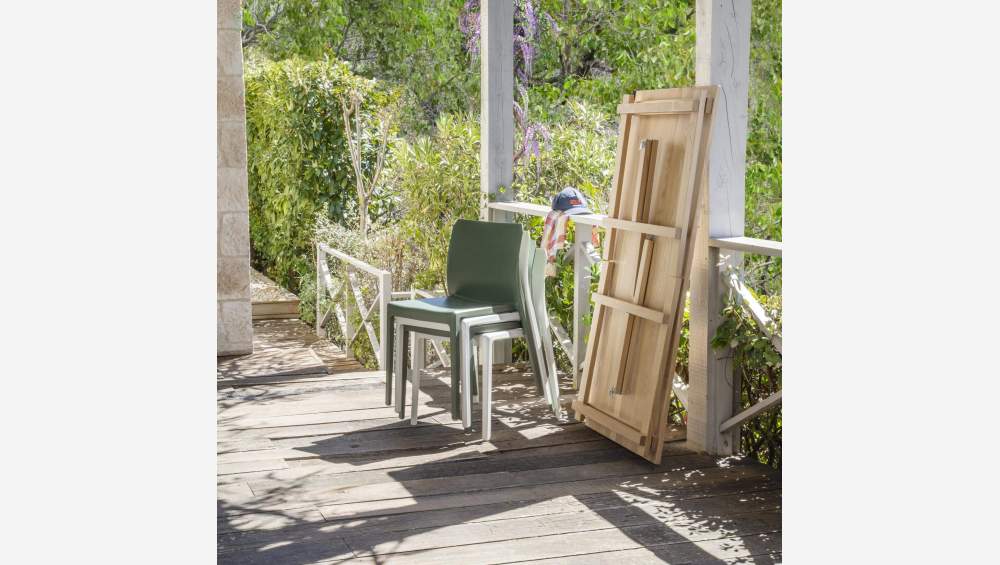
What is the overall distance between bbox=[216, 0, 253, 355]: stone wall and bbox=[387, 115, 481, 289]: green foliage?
97 cm

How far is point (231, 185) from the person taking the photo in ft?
18.1

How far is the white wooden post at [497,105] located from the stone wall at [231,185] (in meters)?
1.32

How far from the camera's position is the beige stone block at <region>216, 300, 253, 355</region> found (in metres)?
5.59

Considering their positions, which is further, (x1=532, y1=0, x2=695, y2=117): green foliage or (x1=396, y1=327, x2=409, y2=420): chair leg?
(x1=532, y1=0, x2=695, y2=117): green foliage

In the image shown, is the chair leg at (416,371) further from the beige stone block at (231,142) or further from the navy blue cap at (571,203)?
the beige stone block at (231,142)

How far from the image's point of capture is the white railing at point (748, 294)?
332 centimetres

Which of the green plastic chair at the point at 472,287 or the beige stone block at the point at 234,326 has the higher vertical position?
the green plastic chair at the point at 472,287

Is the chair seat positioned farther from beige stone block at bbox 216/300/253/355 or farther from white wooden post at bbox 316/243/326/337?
white wooden post at bbox 316/243/326/337

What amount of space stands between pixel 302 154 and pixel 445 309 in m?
4.43

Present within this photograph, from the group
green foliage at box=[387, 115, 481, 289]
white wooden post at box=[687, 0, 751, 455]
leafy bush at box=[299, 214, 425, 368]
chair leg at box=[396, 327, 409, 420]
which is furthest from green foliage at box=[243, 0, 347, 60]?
white wooden post at box=[687, 0, 751, 455]

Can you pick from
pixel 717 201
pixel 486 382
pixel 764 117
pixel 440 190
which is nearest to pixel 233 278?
pixel 440 190

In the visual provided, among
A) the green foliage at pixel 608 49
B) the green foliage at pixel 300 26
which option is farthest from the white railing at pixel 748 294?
the green foliage at pixel 300 26
